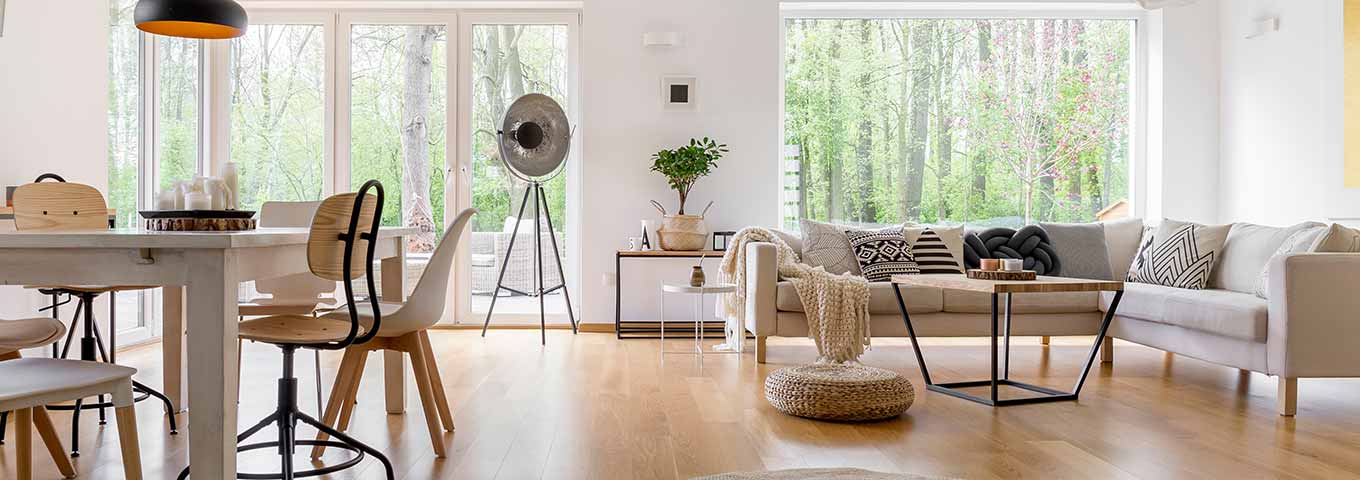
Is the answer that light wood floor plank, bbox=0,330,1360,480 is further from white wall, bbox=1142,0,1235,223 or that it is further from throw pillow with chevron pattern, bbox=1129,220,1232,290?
white wall, bbox=1142,0,1235,223

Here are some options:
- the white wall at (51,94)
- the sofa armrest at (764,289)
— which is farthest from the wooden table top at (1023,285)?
the white wall at (51,94)

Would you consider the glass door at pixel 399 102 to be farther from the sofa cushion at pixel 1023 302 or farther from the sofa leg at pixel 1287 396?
the sofa leg at pixel 1287 396

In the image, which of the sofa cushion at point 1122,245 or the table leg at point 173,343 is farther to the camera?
the sofa cushion at point 1122,245

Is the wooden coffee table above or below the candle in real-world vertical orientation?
below

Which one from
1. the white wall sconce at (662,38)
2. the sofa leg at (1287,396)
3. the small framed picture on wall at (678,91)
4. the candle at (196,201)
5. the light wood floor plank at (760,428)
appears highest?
the white wall sconce at (662,38)

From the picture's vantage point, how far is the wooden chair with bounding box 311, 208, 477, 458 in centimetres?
278

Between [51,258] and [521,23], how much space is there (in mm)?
4751

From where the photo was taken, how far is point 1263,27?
5.98 m

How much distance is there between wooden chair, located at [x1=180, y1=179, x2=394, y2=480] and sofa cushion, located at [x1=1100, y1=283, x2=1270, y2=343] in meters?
3.32

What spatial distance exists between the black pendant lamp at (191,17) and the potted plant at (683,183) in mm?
2891

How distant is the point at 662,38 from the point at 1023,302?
2.81 m

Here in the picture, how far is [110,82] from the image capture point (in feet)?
17.5

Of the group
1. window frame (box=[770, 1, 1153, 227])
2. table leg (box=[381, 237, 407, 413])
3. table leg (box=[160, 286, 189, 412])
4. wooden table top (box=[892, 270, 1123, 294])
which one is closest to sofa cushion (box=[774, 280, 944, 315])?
wooden table top (box=[892, 270, 1123, 294])

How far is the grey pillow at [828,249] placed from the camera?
5309 millimetres
